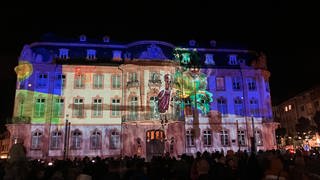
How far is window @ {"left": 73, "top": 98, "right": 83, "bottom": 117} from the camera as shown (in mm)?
40369

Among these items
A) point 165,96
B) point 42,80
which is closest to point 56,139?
A: point 42,80

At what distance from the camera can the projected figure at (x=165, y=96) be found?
39966 millimetres

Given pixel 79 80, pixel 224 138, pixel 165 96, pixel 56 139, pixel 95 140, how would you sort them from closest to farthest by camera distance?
pixel 56 139 < pixel 95 140 < pixel 165 96 < pixel 79 80 < pixel 224 138

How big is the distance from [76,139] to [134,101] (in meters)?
8.76

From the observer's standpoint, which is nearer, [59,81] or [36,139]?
[36,139]

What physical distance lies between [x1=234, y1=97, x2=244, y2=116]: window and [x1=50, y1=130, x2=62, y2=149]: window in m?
24.0

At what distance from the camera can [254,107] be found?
44.6 meters

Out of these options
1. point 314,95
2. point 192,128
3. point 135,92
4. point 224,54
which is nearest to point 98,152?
point 135,92

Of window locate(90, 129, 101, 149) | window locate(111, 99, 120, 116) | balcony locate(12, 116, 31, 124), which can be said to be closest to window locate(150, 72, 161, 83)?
window locate(111, 99, 120, 116)

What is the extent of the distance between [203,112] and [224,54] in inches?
389

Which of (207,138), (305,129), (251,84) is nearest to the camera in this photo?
(207,138)

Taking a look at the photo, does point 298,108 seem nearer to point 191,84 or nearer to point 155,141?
point 191,84

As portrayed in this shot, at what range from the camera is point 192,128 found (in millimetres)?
42500

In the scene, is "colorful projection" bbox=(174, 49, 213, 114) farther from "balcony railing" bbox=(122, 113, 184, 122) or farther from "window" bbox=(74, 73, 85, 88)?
"window" bbox=(74, 73, 85, 88)
